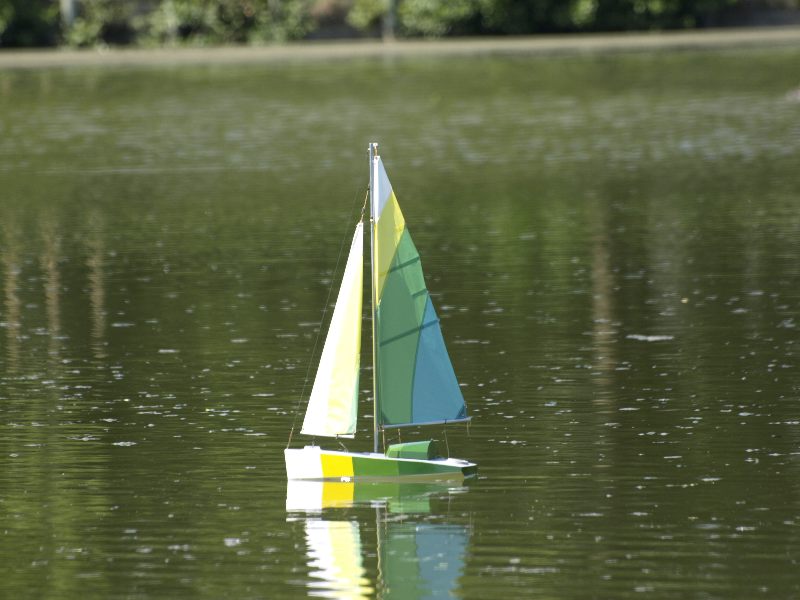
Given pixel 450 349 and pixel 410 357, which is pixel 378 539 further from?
pixel 450 349

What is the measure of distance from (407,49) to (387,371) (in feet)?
206

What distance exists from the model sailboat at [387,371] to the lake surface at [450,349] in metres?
0.30

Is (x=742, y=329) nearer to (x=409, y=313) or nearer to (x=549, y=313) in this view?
(x=549, y=313)

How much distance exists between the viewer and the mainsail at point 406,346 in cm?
1881


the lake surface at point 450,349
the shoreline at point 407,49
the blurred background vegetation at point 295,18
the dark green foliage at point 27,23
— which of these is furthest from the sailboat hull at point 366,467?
the dark green foliage at point 27,23

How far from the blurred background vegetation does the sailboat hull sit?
65.7 meters

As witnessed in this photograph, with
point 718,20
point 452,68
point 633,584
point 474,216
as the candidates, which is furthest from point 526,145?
point 718,20

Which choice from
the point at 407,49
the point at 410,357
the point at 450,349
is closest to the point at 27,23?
the point at 407,49

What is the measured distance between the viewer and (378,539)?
56.8 ft

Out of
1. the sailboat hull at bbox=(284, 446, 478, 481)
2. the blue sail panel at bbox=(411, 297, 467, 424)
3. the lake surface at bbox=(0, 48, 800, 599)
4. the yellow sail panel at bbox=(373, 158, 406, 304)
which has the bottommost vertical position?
the lake surface at bbox=(0, 48, 800, 599)

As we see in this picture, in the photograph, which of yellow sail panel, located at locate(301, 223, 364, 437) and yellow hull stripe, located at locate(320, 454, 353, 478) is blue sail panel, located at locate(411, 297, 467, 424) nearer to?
yellow sail panel, located at locate(301, 223, 364, 437)

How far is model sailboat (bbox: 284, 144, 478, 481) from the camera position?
61.4 ft

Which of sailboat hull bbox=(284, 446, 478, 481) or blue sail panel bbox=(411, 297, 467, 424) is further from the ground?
blue sail panel bbox=(411, 297, 467, 424)

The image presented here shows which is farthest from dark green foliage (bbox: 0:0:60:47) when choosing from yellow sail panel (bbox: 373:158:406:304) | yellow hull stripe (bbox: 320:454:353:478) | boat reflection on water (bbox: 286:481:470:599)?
boat reflection on water (bbox: 286:481:470:599)
